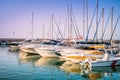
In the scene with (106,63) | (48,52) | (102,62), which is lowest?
(106,63)

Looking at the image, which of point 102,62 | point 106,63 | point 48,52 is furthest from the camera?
point 48,52

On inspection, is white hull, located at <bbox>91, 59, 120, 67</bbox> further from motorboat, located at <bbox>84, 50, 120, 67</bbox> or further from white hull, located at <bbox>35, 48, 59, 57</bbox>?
white hull, located at <bbox>35, 48, 59, 57</bbox>

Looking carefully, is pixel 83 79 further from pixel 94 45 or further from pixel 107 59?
pixel 94 45

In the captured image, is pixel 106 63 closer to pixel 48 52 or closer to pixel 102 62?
pixel 102 62

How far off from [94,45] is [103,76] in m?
17.5

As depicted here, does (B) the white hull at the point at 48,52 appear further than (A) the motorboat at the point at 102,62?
Yes

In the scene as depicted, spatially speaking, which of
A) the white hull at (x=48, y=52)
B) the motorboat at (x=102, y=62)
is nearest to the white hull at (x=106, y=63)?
the motorboat at (x=102, y=62)

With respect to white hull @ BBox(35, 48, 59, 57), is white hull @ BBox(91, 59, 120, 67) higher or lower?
lower

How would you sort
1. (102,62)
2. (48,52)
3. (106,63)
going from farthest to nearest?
(48,52)
(106,63)
(102,62)

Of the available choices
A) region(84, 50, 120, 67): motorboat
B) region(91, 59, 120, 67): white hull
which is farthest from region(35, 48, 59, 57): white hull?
region(91, 59, 120, 67): white hull

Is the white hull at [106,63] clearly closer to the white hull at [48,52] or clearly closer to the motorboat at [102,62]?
the motorboat at [102,62]

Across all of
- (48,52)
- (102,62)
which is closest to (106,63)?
(102,62)

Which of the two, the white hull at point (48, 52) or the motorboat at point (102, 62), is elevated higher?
the white hull at point (48, 52)

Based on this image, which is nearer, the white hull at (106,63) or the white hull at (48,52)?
the white hull at (106,63)
